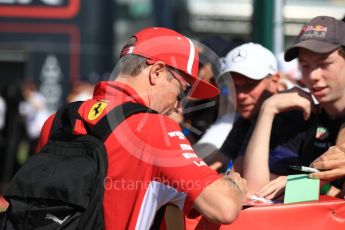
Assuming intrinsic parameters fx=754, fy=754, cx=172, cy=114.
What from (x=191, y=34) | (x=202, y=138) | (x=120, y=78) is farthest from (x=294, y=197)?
(x=191, y=34)

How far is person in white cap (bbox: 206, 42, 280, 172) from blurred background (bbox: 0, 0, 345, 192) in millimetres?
8457

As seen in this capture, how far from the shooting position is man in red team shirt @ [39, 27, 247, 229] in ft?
8.61

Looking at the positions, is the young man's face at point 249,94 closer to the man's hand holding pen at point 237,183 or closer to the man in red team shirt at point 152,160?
the man in red team shirt at point 152,160

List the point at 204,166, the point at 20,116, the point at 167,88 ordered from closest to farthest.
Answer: the point at 204,166
the point at 167,88
the point at 20,116

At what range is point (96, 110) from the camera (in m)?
2.81

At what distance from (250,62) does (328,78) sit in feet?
2.36

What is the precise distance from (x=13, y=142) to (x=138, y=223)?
A: 10421 mm

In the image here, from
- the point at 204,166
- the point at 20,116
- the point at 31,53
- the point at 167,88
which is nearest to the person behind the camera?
the point at 204,166

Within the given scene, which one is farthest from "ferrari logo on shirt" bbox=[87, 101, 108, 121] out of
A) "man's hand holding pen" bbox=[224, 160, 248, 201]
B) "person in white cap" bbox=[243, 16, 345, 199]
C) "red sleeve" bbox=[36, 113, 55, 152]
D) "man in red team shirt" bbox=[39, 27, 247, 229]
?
"person in white cap" bbox=[243, 16, 345, 199]

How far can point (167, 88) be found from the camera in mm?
2906

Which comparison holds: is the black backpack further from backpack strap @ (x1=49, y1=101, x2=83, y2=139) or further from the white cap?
the white cap

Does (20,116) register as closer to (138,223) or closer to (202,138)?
(202,138)

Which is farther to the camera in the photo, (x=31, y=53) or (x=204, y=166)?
(x=31, y=53)

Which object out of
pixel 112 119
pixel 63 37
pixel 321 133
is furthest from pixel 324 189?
pixel 63 37
